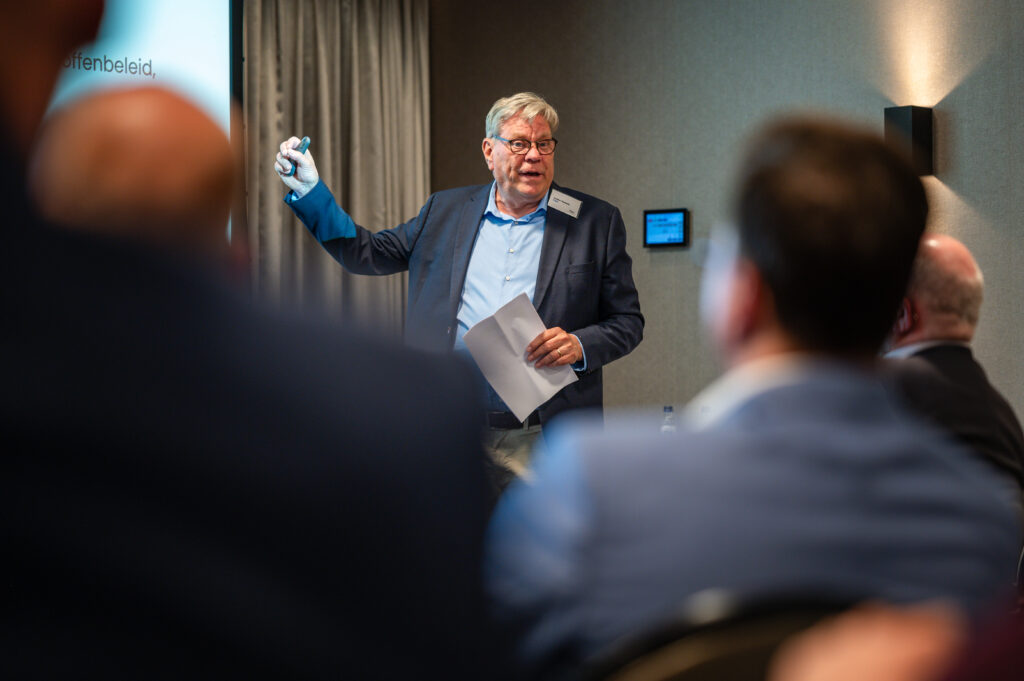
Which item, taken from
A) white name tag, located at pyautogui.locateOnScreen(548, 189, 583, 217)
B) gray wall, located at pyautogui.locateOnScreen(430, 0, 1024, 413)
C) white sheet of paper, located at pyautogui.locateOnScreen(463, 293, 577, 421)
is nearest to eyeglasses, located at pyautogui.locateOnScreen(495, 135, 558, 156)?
white name tag, located at pyautogui.locateOnScreen(548, 189, 583, 217)

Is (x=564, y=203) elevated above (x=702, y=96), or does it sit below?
below

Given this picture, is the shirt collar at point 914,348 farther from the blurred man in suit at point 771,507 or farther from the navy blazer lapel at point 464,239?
the navy blazer lapel at point 464,239

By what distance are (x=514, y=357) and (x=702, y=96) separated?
237 centimetres

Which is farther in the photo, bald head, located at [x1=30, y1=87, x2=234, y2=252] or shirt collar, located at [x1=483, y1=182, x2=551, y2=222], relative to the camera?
shirt collar, located at [x1=483, y1=182, x2=551, y2=222]

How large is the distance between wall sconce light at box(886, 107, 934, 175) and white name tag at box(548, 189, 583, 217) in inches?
62.4

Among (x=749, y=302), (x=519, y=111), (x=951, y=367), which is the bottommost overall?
(x=951, y=367)

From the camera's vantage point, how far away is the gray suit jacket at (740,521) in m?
0.88

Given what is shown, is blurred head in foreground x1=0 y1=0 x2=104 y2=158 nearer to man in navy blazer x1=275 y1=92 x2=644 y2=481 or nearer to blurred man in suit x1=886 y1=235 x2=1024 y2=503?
blurred man in suit x1=886 y1=235 x2=1024 y2=503

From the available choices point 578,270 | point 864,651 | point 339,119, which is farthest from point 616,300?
point 864,651

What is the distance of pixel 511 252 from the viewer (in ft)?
12.0

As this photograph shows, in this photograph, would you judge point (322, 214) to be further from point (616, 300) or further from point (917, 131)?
point (917, 131)

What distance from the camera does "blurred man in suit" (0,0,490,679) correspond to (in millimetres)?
631

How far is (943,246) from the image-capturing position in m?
2.32

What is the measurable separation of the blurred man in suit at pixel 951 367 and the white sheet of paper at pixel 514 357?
130 centimetres
